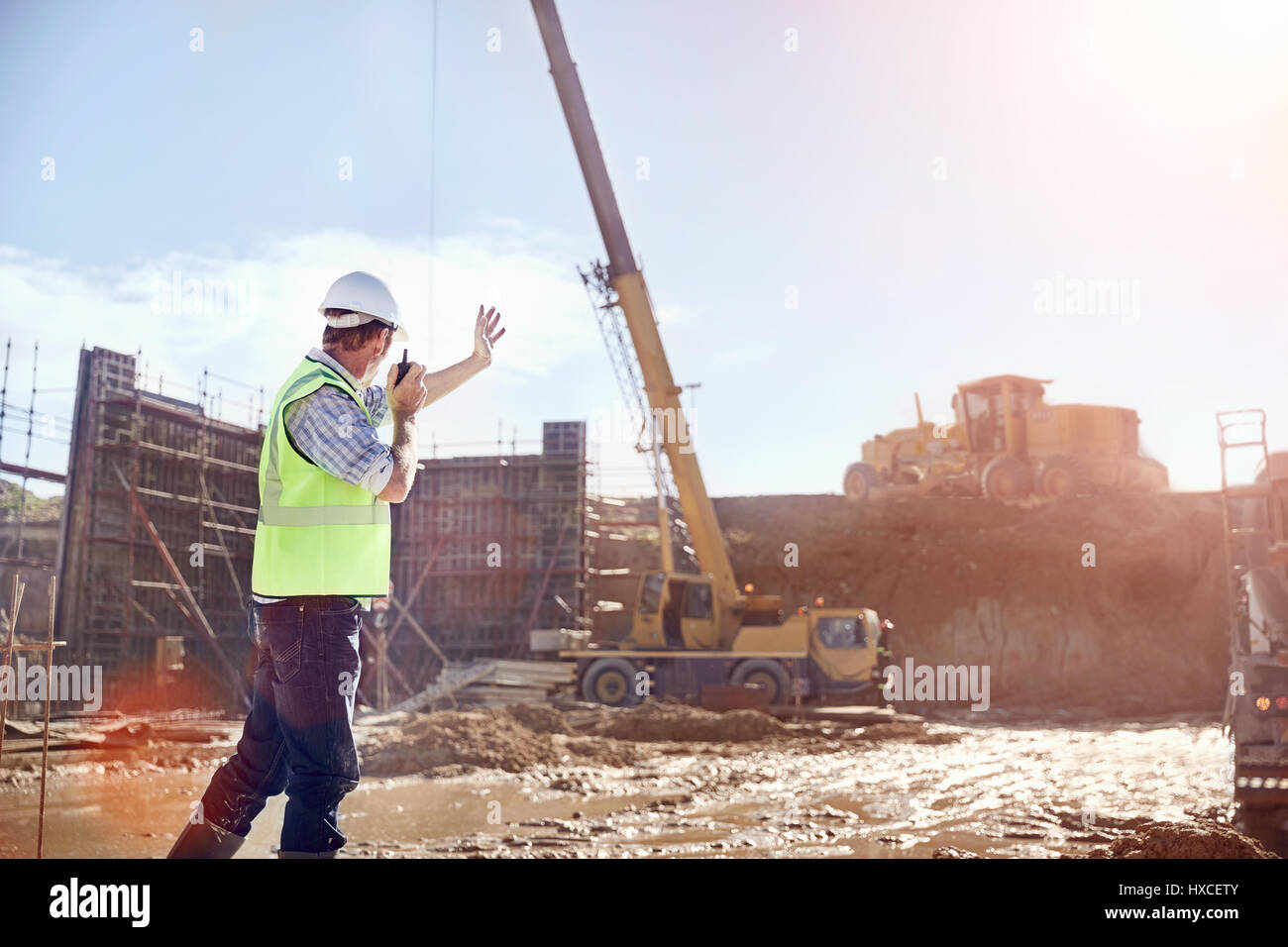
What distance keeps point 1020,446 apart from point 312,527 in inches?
832

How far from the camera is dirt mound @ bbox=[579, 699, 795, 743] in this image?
14875 mm

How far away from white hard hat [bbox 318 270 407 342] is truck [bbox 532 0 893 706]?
13888 millimetres

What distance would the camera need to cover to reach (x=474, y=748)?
1202 cm

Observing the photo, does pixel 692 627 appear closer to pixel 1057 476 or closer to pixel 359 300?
pixel 1057 476

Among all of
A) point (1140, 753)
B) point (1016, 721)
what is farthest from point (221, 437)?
point (1140, 753)

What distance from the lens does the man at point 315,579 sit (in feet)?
9.16

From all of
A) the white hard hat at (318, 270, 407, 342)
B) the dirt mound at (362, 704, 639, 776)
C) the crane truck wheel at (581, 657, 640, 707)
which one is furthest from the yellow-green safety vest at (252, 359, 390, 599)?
the crane truck wheel at (581, 657, 640, 707)

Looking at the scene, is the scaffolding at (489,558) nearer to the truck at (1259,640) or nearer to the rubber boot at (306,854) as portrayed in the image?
the truck at (1259,640)

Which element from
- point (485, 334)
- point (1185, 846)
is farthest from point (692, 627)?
point (485, 334)

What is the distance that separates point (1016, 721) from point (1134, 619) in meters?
8.51

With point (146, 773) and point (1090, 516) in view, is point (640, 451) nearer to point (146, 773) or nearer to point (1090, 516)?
point (146, 773)

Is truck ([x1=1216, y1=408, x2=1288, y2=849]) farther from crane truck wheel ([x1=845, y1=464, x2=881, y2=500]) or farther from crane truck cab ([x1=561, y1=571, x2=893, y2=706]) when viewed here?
crane truck wheel ([x1=845, y1=464, x2=881, y2=500])

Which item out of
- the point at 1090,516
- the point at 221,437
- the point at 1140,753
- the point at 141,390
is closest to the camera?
the point at 1140,753
